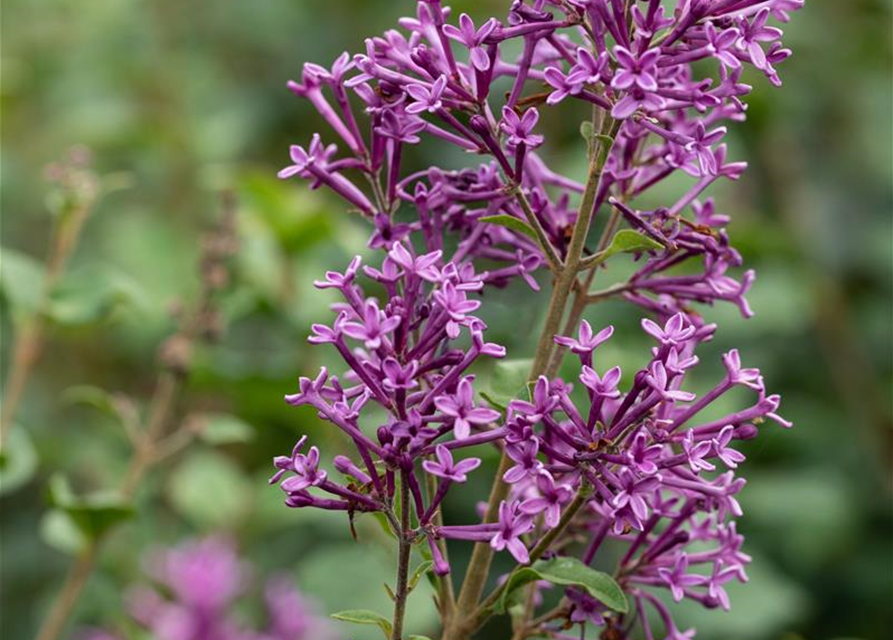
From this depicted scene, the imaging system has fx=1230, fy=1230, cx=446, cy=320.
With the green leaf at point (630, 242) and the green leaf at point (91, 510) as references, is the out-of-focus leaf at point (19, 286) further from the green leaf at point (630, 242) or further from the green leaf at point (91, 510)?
the green leaf at point (630, 242)

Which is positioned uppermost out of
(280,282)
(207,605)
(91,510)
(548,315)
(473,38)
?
(473,38)

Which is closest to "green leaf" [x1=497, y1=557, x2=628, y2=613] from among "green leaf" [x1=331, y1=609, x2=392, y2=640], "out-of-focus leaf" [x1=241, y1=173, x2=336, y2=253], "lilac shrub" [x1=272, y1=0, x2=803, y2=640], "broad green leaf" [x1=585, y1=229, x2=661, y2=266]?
"lilac shrub" [x1=272, y1=0, x2=803, y2=640]

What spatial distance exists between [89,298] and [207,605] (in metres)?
0.52

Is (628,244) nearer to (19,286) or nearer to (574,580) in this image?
(574,580)

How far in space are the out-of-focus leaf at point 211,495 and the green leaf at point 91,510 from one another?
60 cm

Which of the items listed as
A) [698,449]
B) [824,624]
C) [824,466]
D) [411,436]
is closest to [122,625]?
[411,436]

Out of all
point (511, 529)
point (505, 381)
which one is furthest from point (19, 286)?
point (511, 529)

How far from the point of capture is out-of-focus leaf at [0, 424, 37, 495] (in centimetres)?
179

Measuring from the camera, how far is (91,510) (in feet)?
5.76

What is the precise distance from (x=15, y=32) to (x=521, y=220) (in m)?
3.11

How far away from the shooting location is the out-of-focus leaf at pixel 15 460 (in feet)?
5.86

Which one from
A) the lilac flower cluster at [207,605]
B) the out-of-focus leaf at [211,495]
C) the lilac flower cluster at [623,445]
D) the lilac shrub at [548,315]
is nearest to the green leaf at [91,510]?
the lilac flower cluster at [207,605]

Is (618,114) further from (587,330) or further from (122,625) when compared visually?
(122,625)

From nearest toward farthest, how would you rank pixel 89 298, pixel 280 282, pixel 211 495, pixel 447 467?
pixel 447 467, pixel 89 298, pixel 211 495, pixel 280 282
